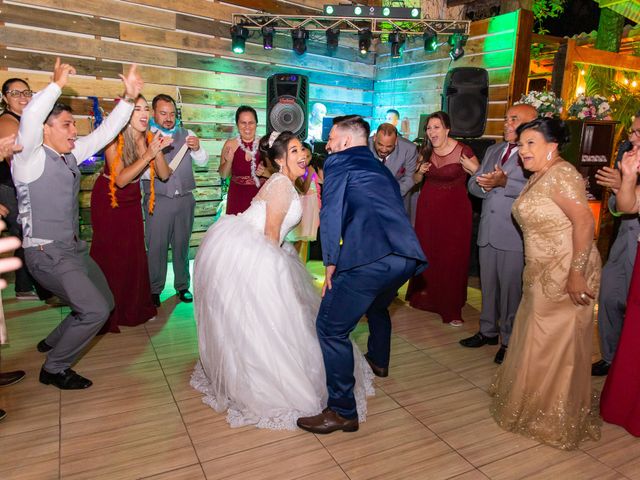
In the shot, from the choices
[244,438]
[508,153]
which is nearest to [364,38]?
[508,153]

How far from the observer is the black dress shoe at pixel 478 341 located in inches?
153

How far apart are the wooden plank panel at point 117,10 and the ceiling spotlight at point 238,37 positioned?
0.75 m

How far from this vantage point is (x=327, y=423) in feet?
8.64

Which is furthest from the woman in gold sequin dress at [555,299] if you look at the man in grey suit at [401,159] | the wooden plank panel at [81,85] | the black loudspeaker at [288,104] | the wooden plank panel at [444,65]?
the wooden plank panel at [81,85]

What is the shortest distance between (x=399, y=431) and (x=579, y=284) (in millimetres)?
1221

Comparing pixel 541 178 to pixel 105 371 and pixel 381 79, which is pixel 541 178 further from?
pixel 381 79

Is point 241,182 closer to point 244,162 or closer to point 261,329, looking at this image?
point 244,162

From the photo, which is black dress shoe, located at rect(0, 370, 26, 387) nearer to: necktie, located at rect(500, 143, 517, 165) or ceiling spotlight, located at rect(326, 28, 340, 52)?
necktie, located at rect(500, 143, 517, 165)

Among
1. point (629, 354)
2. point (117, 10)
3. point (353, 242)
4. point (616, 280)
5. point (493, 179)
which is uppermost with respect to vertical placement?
point (117, 10)

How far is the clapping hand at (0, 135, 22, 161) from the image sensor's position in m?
2.42

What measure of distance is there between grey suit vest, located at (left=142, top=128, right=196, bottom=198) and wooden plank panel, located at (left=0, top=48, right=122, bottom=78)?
1.93m

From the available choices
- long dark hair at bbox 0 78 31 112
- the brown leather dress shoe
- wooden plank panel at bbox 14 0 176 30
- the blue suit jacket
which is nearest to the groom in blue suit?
the blue suit jacket

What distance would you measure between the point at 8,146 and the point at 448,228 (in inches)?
131

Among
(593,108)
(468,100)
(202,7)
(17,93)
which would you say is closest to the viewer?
(17,93)
